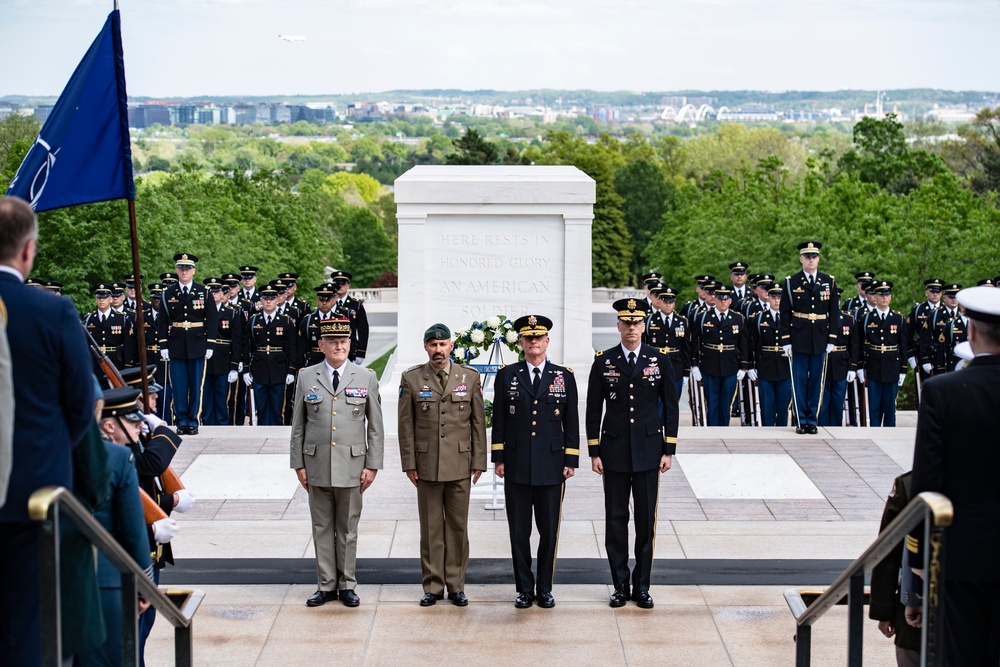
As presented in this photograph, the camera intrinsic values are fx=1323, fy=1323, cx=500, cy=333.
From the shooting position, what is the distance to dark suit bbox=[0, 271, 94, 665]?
4.16m

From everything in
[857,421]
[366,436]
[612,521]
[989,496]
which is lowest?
[857,421]

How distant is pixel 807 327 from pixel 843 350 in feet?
3.12

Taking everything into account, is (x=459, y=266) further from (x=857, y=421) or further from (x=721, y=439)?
(x=857, y=421)

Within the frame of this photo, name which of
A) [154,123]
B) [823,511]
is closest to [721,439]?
[823,511]

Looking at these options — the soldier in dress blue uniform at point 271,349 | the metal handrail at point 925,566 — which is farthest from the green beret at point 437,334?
the soldier in dress blue uniform at point 271,349

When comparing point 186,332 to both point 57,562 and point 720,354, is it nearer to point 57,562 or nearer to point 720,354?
point 720,354

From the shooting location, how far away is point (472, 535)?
31.5 feet

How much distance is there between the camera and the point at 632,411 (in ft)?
27.0

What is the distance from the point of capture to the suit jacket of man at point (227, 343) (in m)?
14.9

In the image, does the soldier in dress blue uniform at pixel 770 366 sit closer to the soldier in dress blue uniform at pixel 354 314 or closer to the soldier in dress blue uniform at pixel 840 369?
the soldier in dress blue uniform at pixel 840 369

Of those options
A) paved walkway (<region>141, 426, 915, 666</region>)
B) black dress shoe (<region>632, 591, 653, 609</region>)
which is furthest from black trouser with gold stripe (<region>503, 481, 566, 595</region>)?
black dress shoe (<region>632, 591, 653, 609</region>)

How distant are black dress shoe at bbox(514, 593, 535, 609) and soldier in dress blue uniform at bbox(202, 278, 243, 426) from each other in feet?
24.9

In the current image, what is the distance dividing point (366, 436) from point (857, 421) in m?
9.42

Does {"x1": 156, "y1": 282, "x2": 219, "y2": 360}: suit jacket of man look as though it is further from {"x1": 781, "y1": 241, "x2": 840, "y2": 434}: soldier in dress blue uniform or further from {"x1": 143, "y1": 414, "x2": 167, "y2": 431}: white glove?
{"x1": 143, "y1": 414, "x2": 167, "y2": 431}: white glove
